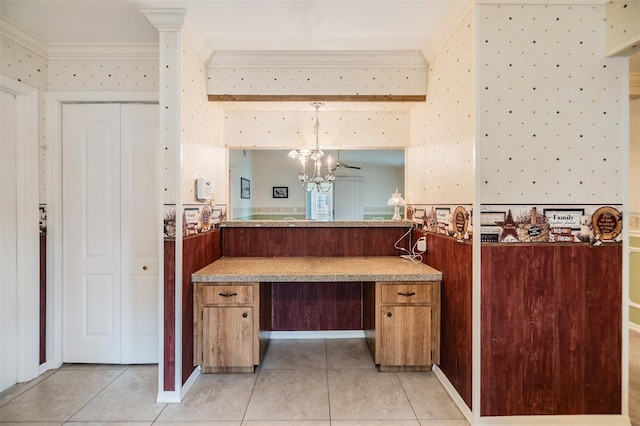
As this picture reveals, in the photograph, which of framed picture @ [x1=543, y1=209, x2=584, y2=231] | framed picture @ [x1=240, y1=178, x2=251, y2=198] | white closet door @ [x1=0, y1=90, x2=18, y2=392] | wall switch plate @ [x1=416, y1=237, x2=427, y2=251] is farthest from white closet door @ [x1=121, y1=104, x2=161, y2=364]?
framed picture @ [x1=543, y1=209, x2=584, y2=231]

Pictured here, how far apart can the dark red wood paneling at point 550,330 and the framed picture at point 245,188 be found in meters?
2.73

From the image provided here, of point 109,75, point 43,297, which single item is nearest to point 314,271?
point 43,297

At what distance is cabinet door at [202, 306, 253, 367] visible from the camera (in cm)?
218

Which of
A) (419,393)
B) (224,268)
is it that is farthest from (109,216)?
(419,393)

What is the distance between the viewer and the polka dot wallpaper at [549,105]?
173cm

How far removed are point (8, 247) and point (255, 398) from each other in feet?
6.80

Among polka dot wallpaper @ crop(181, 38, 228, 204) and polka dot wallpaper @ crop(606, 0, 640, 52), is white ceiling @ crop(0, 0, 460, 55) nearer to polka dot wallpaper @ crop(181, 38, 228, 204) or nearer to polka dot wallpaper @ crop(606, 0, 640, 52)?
polka dot wallpaper @ crop(181, 38, 228, 204)

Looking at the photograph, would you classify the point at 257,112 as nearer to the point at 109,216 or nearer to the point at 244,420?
the point at 109,216

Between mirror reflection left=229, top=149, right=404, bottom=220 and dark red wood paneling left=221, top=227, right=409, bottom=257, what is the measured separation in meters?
0.51

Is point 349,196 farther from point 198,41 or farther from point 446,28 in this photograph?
point 198,41

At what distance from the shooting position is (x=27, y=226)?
7.29 ft

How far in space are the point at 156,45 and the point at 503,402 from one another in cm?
343

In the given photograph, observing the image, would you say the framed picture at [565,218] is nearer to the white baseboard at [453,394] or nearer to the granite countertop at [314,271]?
the granite countertop at [314,271]

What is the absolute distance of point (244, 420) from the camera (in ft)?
5.95
